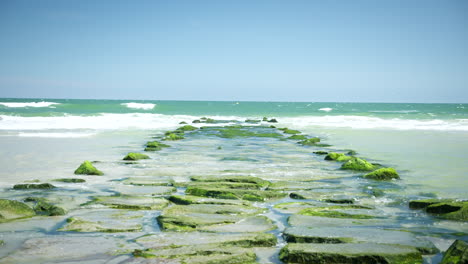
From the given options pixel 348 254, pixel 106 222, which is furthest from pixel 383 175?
pixel 106 222

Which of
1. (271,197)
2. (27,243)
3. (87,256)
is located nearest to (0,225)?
(27,243)

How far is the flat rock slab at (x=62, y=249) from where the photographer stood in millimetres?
3766

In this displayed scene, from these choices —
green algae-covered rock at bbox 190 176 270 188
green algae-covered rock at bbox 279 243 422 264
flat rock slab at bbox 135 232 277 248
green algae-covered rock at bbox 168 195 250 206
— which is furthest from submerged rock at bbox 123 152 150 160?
green algae-covered rock at bbox 279 243 422 264

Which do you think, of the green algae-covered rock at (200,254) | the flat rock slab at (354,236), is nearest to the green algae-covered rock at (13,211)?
the green algae-covered rock at (200,254)

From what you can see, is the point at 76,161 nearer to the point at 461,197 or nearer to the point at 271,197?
the point at 271,197

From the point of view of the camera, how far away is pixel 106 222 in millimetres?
5012

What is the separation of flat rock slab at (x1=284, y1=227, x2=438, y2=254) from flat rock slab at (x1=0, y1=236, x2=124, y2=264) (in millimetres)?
1828

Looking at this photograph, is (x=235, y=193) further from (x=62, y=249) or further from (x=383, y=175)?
(x=383, y=175)

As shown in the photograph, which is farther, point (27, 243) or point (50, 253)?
point (27, 243)

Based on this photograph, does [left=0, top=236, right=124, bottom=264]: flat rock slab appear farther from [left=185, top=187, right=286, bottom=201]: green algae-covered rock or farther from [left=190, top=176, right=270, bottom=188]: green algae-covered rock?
[left=190, top=176, right=270, bottom=188]: green algae-covered rock

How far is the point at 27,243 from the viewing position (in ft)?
13.7

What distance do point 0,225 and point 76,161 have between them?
635cm

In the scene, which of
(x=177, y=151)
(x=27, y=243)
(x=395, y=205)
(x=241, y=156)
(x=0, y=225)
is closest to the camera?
(x=27, y=243)

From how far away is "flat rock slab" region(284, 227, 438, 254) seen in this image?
13.8 ft
